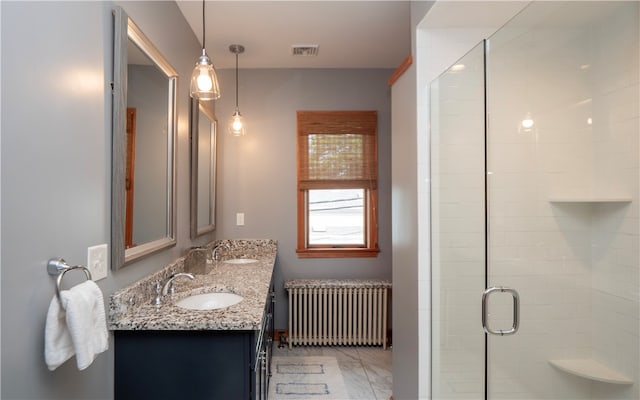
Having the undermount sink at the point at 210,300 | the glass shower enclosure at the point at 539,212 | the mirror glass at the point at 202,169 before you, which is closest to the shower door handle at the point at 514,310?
the glass shower enclosure at the point at 539,212

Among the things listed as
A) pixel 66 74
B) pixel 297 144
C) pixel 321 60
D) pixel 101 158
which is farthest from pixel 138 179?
pixel 321 60

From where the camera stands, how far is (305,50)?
282 centimetres

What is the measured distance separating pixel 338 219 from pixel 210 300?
5.73 feet

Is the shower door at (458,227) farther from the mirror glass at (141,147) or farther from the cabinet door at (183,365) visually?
the mirror glass at (141,147)

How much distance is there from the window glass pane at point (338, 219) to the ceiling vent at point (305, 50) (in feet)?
4.21

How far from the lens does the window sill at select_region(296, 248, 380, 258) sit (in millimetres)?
3264

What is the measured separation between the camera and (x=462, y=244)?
1658mm

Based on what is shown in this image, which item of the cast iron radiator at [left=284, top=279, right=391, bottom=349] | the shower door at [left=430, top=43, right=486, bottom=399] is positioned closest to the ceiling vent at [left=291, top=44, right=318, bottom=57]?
the shower door at [left=430, top=43, right=486, bottom=399]

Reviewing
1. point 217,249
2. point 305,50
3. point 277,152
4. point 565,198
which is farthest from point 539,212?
point 217,249

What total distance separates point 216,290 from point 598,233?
1.79 m

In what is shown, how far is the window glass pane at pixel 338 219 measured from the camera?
3320mm

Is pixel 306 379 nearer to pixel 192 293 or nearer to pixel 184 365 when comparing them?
Answer: pixel 192 293

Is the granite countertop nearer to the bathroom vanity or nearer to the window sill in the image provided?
the bathroom vanity

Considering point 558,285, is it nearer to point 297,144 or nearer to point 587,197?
point 587,197
